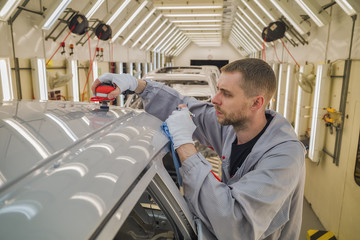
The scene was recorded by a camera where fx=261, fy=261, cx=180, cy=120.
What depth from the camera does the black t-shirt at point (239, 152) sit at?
1.58m

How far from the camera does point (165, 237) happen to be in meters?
1.47

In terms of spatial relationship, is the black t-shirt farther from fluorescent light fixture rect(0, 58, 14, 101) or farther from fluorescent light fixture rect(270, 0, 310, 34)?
fluorescent light fixture rect(270, 0, 310, 34)

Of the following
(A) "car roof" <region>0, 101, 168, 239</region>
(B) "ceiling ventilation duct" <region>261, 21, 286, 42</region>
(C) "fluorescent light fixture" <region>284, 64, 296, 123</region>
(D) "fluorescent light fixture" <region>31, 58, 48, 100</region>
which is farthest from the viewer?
(C) "fluorescent light fixture" <region>284, 64, 296, 123</region>

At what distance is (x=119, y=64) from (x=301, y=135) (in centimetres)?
498

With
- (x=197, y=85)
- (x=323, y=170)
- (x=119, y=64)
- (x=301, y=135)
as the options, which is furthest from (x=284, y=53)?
(x=119, y=64)

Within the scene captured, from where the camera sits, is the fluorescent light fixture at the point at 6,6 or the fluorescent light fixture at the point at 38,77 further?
the fluorescent light fixture at the point at 38,77

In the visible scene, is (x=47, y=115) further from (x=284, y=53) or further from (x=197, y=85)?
(x=284, y=53)

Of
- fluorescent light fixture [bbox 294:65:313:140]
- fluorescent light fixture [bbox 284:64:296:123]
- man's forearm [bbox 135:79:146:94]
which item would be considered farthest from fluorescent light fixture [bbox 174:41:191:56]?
man's forearm [bbox 135:79:146:94]

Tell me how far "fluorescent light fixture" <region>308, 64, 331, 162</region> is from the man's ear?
2.52m

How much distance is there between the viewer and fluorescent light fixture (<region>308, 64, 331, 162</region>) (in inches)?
140

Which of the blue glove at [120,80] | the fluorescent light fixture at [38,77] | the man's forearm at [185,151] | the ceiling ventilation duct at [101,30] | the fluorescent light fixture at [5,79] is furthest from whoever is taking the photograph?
the ceiling ventilation duct at [101,30]

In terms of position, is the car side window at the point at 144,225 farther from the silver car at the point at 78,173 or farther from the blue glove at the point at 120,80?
the blue glove at the point at 120,80

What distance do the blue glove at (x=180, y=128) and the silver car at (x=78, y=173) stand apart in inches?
2.5

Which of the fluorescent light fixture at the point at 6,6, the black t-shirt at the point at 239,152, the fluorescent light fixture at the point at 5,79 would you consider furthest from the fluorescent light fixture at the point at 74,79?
the black t-shirt at the point at 239,152
